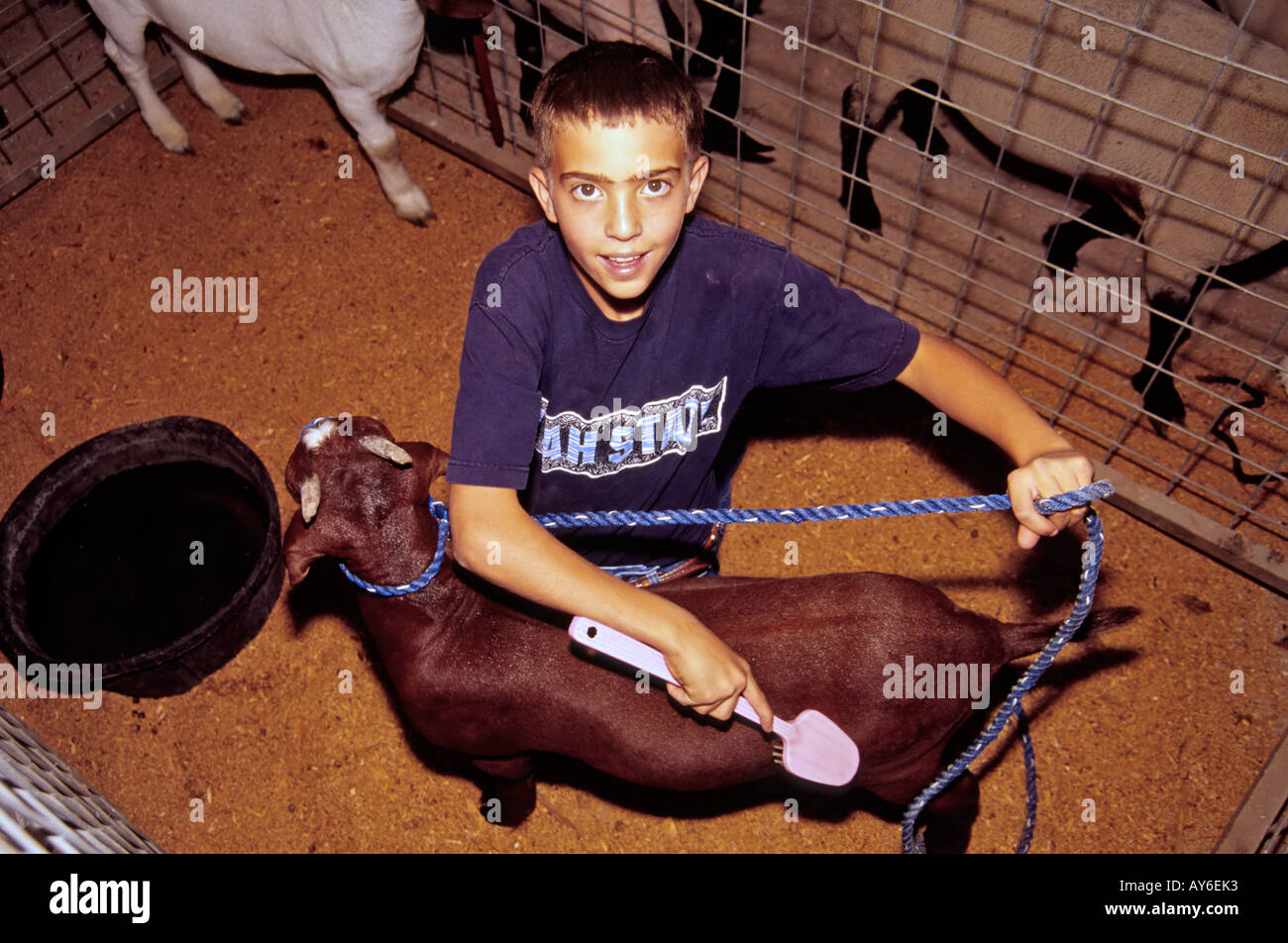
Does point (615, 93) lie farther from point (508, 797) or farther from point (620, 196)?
point (508, 797)

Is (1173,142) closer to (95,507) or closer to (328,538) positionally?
(328,538)

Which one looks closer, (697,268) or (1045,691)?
(697,268)

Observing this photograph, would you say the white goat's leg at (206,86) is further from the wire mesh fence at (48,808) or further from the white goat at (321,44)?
the wire mesh fence at (48,808)

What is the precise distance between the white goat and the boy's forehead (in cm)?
167

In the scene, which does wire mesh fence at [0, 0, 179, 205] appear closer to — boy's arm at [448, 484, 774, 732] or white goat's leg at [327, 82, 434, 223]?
white goat's leg at [327, 82, 434, 223]

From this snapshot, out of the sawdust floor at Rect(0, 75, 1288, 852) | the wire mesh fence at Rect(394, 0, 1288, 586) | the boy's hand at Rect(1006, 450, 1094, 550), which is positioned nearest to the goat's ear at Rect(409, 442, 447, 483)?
the sawdust floor at Rect(0, 75, 1288, 852)

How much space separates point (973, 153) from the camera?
3859 mm

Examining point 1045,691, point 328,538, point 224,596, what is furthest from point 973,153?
point 224,596

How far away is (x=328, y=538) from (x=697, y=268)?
3.31ft

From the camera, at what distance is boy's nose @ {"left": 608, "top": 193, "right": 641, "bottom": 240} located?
172 centimetres
